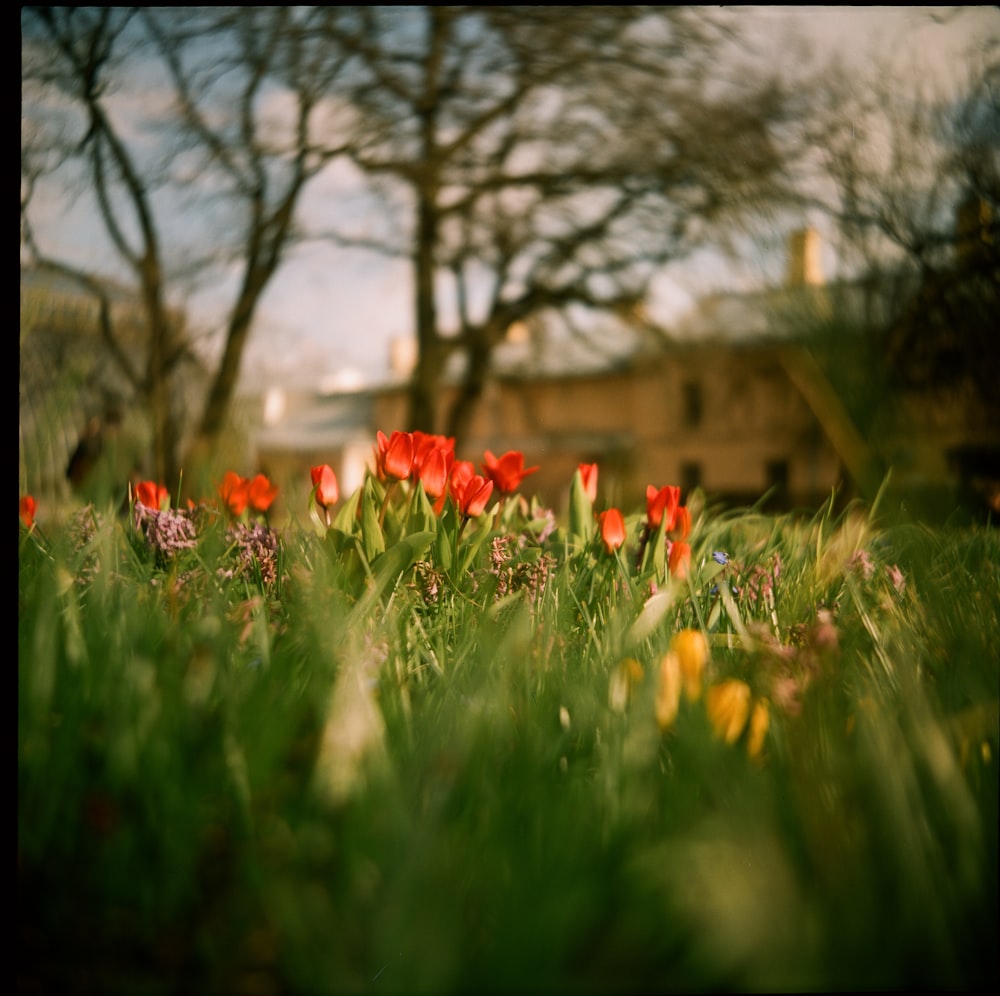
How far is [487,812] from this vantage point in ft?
2.68

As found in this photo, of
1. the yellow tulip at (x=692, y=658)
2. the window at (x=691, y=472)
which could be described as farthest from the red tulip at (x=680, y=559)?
the window at (x=691, y=472)

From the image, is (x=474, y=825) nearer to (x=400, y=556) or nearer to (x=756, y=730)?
(x=756, y=730)

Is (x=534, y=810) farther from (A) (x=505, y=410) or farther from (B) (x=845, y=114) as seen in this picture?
(A) (x=505, y=410)

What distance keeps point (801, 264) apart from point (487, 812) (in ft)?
1.85

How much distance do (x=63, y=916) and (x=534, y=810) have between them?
0.40 metres

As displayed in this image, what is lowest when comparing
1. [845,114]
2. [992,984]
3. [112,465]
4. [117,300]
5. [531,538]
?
[992,984]

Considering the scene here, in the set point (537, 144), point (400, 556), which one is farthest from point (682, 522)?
point (537, 144)

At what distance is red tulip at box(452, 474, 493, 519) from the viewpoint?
199cm

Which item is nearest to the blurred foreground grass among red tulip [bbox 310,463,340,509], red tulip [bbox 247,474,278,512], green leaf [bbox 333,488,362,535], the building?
the building

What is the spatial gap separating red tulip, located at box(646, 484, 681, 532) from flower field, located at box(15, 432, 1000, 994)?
79 cm

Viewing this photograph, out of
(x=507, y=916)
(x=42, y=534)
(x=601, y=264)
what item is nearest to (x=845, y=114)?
(x=507, y=916)

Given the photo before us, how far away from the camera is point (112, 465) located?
1.48 m

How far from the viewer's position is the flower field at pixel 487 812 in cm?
66

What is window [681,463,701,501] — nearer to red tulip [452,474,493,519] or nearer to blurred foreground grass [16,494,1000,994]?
red tulip [452,474,493,519]
